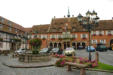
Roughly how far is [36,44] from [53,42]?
1158 inches

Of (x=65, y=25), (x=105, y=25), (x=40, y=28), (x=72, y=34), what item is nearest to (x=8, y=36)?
(x=40, y=28)

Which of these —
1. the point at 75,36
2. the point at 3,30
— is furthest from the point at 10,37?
the point at 75,36

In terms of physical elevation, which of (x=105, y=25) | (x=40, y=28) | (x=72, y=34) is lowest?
(x=72, y=34)

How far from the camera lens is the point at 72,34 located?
43.0 m

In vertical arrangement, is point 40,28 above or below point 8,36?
above

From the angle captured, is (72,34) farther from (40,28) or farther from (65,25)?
(40,28)

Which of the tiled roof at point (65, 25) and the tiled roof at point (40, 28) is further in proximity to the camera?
the tiled roof at point (40, 28)

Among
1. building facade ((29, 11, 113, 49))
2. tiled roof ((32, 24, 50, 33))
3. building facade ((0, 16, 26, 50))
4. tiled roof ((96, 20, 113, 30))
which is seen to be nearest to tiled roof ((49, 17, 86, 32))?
building facade ((29, 11, 113, 49))

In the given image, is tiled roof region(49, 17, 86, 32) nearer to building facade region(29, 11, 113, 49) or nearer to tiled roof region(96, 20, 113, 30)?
building facade region(29, 11, 113, 49)

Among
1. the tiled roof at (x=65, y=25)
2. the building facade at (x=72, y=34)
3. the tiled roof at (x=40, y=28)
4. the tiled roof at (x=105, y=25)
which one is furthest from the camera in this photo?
the tiled roof at (x=40, y=28)

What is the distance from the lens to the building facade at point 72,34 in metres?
40.8

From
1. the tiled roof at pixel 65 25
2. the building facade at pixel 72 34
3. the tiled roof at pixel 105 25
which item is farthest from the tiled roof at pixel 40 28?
the tiled roof at pixel 105 25

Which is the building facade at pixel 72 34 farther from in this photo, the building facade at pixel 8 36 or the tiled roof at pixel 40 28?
the building facade at pixel 8 36

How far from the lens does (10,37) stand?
142ft
